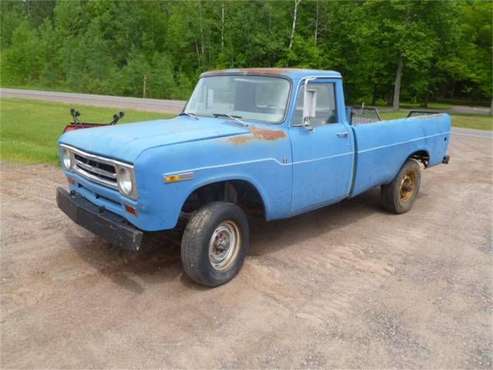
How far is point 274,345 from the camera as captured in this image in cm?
328

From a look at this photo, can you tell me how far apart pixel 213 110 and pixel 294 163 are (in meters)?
1.19

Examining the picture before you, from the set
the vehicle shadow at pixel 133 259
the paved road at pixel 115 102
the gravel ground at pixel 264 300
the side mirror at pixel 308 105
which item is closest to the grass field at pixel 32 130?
the gravel ground at pixel 264 300

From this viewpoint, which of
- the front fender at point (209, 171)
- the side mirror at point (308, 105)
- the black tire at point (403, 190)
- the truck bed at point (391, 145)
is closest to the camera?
the front fender at point (209, 171)

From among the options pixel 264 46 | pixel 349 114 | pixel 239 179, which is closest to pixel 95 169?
pixel 239 179

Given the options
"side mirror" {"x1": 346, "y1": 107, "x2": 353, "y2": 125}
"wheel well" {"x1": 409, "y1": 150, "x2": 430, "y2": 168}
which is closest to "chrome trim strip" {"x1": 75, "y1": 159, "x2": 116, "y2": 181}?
"side mirror" {"x1": 346, "y1": 107, "x2": 353, "y2": 125}

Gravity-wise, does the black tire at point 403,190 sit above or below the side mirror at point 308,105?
below

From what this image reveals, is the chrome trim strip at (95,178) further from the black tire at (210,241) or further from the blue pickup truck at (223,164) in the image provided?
the black tire at (210,241)

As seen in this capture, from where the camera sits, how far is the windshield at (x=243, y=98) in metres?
4.70

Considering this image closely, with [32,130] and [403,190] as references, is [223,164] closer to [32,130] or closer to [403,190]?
[403,190]

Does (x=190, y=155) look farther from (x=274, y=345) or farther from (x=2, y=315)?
(x=2, y=315)

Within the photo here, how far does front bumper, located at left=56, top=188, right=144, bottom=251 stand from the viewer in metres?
3.66

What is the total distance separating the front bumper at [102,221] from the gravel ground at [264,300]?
0.51 metres

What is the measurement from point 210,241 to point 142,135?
112cm

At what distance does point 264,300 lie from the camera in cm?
391
